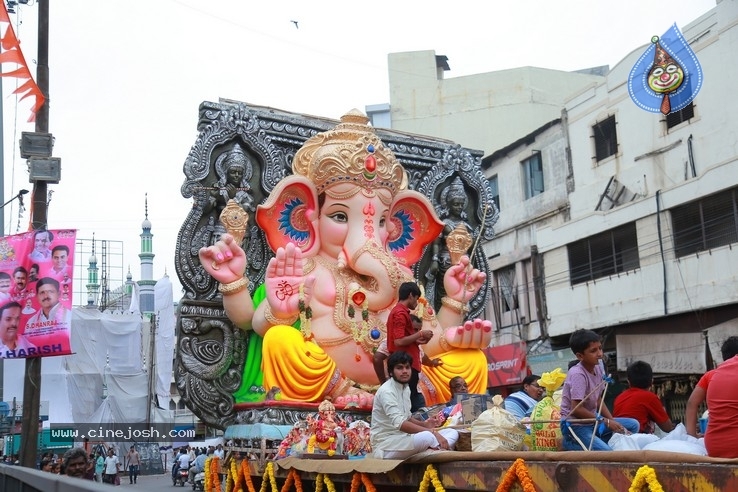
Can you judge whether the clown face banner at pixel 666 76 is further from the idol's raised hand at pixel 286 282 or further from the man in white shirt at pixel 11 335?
the man in white shirt at pixel 11 335

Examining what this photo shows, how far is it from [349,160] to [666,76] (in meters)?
9.82

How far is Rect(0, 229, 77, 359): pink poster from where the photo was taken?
929 centimetres

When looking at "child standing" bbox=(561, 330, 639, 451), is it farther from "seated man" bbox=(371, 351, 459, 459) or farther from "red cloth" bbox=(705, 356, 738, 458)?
"red cloth" bbox=(705, 356, 738, 458)

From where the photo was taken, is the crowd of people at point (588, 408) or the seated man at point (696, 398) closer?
the crowd of people at point (588, 408)

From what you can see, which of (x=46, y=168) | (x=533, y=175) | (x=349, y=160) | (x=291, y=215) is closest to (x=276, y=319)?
(x=291, y=215)

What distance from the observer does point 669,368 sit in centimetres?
1546

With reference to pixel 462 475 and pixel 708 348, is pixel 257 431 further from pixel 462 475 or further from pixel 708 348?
pixel 708 348

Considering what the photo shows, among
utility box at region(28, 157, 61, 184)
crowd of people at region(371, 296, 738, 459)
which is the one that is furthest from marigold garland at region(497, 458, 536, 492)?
utility box at region(28, 157, 61, 184)

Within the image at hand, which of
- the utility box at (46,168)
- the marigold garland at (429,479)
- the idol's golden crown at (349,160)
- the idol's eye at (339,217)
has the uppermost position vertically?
the utility box at (46,168)

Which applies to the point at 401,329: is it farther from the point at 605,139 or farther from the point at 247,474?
the point at 605,139

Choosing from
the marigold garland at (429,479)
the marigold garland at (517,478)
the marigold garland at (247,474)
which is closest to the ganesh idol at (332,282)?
the marigold garland at (247,474)

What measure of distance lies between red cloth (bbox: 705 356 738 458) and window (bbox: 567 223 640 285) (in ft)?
46.4

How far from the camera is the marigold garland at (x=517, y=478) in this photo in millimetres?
3624

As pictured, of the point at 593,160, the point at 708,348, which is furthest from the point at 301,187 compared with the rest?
the point at 593,160
